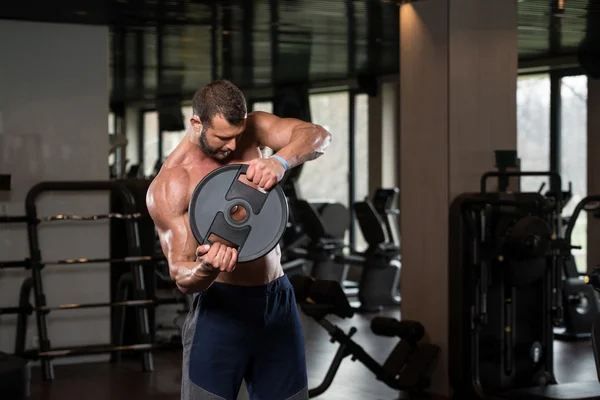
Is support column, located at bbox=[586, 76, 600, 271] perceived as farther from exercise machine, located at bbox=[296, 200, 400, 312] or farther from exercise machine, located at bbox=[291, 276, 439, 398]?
exercise machine, located at bbox=[291, 276, 439, 398]

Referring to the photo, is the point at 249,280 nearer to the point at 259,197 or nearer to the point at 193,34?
the point at 259,197

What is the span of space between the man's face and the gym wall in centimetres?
406

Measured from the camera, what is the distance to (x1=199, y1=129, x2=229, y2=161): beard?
2.56m

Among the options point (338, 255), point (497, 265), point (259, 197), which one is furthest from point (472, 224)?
point (338, 255)

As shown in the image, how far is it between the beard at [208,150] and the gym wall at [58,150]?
4.03 metres

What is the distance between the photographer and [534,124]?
969 centimetres

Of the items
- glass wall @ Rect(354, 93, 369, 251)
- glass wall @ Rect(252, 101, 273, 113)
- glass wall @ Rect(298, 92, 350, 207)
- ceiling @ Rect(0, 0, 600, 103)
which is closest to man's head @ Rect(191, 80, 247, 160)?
ceiling @ Rect(0, 0, 600, 103)

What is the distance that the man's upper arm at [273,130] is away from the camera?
285 centimetres

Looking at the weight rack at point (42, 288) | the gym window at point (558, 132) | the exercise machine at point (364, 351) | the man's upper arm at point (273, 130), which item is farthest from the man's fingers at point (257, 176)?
the gym window at point (558, 132)

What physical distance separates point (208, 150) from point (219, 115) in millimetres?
134

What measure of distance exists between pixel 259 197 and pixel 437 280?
320 cm

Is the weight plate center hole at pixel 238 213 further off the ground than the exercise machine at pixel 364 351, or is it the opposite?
the weight plate center hole at pixel 238 213

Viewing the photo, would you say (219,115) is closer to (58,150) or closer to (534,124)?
(58,150)

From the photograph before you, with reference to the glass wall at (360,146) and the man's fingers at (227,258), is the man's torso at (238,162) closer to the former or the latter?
the man's fingers at (227,258)
